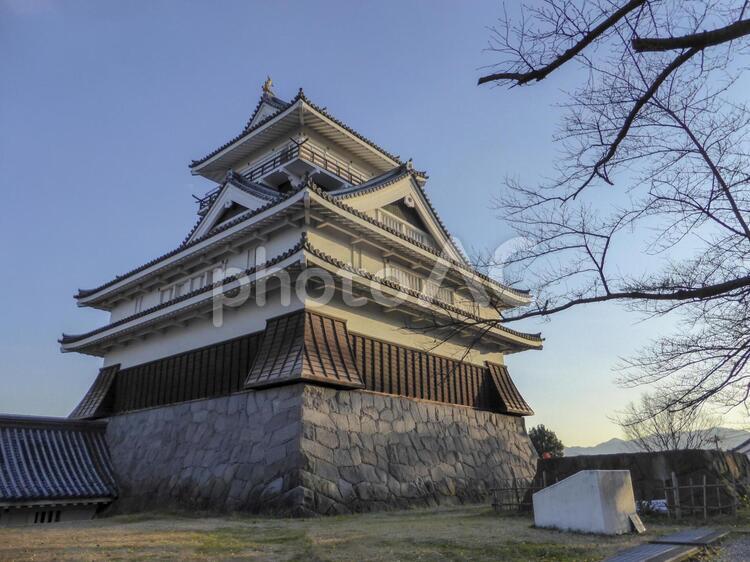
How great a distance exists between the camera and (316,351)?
12.6m

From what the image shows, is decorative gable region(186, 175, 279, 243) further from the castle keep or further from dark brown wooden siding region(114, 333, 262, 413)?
dark brown wooden siding region(114, 333, 262, 413)

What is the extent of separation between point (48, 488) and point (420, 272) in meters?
12.4

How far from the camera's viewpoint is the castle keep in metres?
12.3

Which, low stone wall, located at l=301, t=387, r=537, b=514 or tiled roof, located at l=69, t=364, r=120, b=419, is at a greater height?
tiled roof, located at l=69, t=364, r=120, b=419

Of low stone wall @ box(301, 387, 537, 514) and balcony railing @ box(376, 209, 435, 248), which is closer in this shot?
low stone wall @ box(301, 387, 537, 514)

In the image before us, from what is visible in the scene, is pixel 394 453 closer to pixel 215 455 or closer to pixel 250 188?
pixel 215 455

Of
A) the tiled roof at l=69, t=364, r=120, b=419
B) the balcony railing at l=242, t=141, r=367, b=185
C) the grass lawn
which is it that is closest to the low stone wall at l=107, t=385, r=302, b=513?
the tiled roof at l=69, t=364, r=120, b=419

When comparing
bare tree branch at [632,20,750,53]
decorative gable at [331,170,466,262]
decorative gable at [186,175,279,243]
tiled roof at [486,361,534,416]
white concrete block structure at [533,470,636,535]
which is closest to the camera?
bare tree branch at [632,20,750,53]

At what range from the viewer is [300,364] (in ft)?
39.2

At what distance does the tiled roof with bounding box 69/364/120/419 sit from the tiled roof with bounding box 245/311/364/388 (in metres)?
7.87

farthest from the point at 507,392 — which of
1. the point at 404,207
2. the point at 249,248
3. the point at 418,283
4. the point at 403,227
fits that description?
the point at 249,248

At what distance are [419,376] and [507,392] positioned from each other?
15.4ft

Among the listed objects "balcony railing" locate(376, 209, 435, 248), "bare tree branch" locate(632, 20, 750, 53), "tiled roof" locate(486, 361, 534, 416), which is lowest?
"tiled roof" locate(486, 361, 534, 416)

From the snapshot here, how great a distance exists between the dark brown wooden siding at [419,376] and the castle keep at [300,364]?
0.06m
